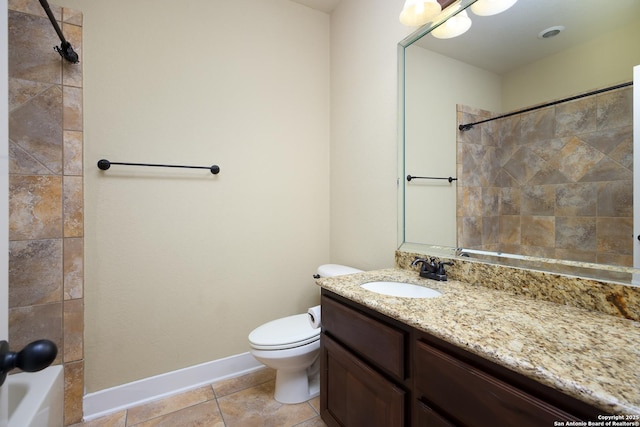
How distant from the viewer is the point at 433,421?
0.79 meters

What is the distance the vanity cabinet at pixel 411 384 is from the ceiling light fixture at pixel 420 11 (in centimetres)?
139

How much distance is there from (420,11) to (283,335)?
5.98ft

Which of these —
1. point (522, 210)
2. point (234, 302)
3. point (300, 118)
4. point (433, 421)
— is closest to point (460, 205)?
point (522, 210)

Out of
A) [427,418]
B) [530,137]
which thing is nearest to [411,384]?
[427,418]

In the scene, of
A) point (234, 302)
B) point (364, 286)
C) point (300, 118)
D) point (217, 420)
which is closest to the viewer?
point (364, 286)

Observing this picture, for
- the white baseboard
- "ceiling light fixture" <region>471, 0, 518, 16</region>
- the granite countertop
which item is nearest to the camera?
the granite countertop

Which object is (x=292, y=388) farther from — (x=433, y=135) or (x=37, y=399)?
(x=433, y=135)

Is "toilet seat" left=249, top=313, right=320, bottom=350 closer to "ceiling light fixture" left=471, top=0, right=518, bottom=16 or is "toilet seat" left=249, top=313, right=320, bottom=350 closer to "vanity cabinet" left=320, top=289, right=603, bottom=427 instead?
"vanity cabinet" left=320, top=289, right=603, bottom=427

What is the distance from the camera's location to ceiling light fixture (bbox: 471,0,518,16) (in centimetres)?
115

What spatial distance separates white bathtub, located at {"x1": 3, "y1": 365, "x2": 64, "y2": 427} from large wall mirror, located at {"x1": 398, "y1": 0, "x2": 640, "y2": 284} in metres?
1.76

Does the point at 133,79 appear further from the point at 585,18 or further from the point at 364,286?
the point at 585,18

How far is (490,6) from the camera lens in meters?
1.21

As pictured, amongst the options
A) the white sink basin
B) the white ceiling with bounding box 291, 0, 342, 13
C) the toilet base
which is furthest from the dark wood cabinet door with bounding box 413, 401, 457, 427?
the white ceiling with bounding box 291, 0, 342, 13

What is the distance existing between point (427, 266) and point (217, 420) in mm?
1391
